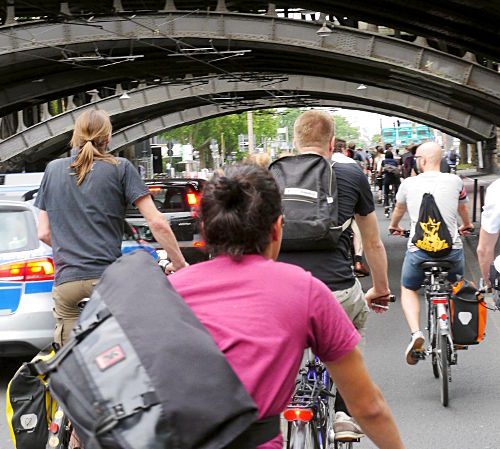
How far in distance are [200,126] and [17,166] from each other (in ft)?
176

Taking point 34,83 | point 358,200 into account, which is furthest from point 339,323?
point 34,83

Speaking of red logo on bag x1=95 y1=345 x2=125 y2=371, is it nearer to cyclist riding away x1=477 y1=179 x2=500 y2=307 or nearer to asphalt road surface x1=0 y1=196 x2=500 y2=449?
cyclist riding away x1=477 y1=179 x2=500 y2=307

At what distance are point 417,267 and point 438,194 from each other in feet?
1.82

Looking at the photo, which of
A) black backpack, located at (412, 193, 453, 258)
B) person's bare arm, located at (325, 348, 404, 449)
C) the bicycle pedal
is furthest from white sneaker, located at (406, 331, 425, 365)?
person's bare arm, located at (325, 348, 404, 449)

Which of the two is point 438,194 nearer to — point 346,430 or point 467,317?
point 467,317

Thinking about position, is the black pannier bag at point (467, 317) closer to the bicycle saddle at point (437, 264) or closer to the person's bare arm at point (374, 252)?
the bicycle saddle at point (437, 264)

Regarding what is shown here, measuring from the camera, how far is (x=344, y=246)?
186 inches

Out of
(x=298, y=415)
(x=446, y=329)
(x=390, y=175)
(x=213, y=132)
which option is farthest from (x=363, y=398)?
(x=213, y=132)

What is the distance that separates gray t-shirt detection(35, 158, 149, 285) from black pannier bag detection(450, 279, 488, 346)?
2925mm

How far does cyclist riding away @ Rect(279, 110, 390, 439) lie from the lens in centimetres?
466

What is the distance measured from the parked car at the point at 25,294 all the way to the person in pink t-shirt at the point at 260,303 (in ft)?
17.8

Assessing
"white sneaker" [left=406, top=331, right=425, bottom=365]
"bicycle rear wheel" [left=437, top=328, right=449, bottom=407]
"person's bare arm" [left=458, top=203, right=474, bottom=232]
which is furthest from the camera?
"person's bare arm" [left=458, top=203, right=474, bottom=232]

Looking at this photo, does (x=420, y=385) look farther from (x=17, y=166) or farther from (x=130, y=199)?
(x=17, y=166)

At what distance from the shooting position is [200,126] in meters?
106
